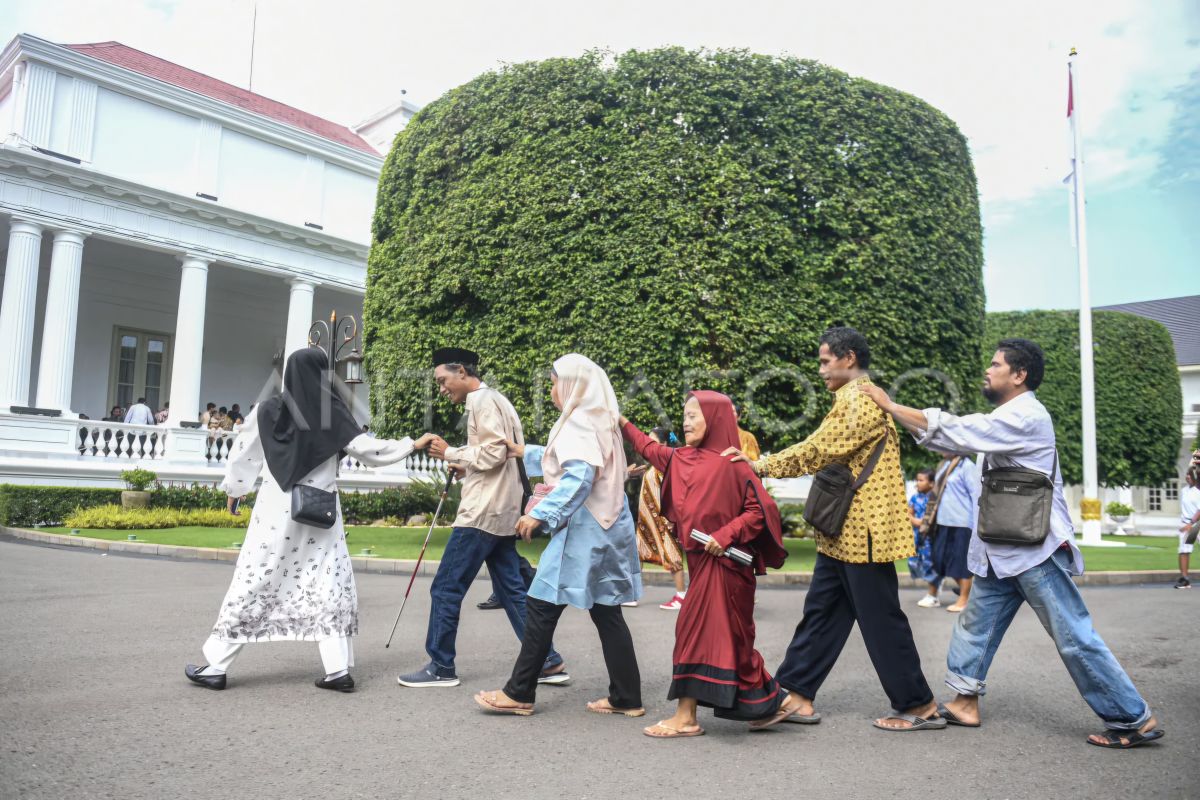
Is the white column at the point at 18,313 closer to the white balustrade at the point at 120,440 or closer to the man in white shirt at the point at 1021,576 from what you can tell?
the white balustrade at the point at 120,440

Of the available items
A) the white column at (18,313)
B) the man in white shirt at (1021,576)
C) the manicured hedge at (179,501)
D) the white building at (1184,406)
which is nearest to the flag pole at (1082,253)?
the manicured hedge at (179,501)

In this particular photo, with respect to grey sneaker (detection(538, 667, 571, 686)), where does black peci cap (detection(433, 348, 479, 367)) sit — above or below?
above

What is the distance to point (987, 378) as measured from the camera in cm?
455

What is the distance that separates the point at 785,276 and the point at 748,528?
10479 mm

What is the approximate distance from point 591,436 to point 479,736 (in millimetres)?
1527

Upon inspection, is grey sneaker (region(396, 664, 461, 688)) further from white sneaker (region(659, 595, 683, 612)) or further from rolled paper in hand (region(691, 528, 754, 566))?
white sneaker (region(659, 595, 683, 612))

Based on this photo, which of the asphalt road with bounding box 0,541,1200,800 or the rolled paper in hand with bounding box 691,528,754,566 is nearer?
the asphalt road with bounding box 0,541,1200,800

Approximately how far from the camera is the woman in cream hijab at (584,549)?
14.6 ft

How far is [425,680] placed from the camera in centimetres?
514

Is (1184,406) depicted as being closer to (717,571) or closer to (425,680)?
(717,571)

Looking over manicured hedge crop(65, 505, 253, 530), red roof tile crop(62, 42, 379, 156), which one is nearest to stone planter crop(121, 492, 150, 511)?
manicured hedge crop(65, 505, 253, 530)

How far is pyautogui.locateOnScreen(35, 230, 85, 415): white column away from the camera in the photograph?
20.4 metres

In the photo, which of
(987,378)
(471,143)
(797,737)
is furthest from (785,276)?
(797,737)

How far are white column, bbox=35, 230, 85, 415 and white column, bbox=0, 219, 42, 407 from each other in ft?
1.27
